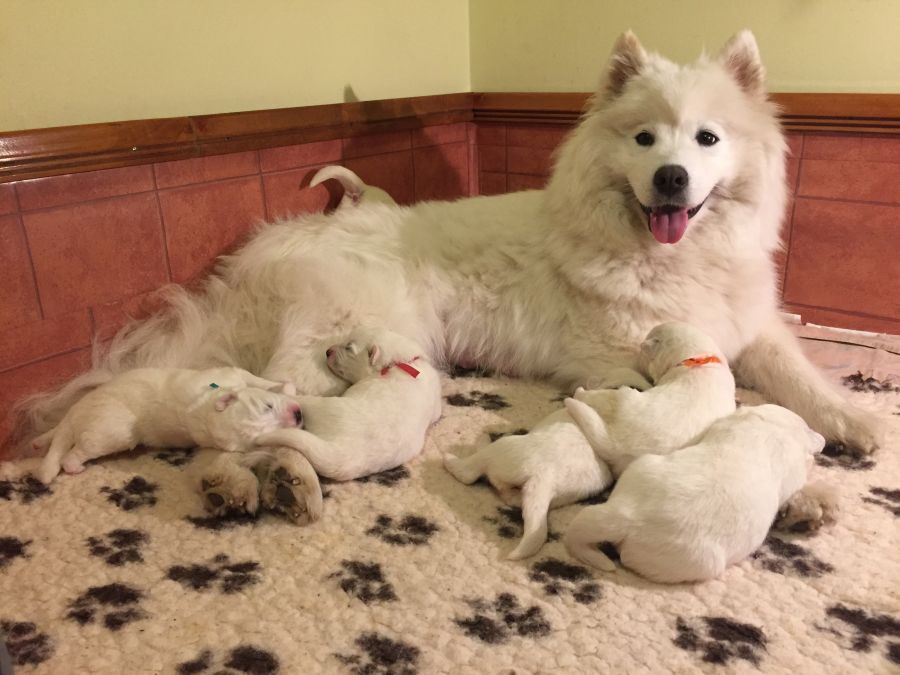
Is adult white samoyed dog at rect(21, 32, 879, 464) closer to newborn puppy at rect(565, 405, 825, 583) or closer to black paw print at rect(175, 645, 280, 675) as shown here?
newborn puppy at rect(565, 405, 825, 583)

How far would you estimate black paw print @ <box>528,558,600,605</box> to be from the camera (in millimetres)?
1333

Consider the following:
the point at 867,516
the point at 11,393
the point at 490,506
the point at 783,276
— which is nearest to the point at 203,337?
the point at 11,393

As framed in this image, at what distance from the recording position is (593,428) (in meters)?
1.56

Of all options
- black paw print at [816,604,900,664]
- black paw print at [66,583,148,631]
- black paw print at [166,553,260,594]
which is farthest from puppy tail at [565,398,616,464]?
black paw print at [66,583,148,631]

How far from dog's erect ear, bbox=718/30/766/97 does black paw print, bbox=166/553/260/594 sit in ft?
6.03

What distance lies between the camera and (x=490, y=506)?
1.62 meters

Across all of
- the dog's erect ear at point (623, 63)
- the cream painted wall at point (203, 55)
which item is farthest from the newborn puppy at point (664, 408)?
the cream painted wall at point (203, 55)

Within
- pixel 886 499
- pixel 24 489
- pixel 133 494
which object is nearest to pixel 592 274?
pixel 886 499

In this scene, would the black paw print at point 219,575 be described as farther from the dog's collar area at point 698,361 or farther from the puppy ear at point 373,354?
the dog's collar area at point 698,361

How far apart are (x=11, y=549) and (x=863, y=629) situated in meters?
1.70

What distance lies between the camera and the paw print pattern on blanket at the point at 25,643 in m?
1.21

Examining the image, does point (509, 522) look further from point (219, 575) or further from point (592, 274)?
point (592, 274)

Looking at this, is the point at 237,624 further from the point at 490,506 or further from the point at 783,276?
the point at 783,276

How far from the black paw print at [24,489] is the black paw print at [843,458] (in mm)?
1943
